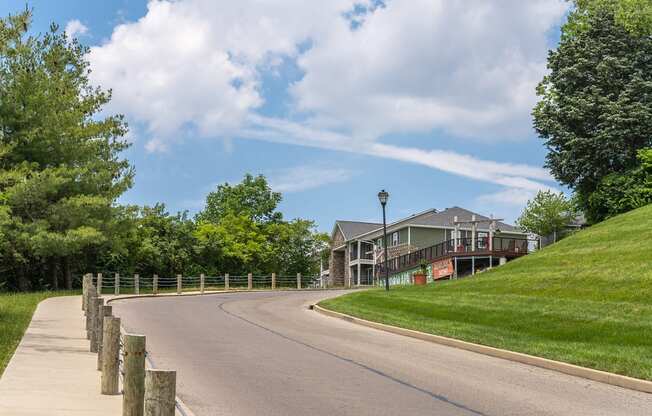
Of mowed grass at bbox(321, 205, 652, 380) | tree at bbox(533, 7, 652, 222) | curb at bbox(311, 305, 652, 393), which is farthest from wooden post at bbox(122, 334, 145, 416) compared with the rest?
tree at bbox(533, 7, 652, 222)

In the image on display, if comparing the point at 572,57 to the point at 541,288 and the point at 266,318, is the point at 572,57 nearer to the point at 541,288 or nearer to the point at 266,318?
the point at 541,288

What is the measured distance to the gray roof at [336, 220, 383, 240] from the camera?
8180cm

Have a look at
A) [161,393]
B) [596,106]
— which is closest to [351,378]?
[161,393]

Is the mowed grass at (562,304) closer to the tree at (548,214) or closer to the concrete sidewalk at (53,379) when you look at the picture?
the concrete sidewalk at (53,379)

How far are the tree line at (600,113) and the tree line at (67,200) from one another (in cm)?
2529

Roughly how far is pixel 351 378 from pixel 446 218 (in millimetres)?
62647

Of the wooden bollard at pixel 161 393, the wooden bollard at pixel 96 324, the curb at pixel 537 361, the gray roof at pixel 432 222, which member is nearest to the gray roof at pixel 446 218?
the gray roof at pixel 432 222

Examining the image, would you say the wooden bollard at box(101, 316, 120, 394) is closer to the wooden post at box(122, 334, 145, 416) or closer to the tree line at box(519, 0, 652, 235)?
the wooden post at box(122, 334, 145, 416)

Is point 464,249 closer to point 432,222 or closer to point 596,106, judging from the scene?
point 596,106

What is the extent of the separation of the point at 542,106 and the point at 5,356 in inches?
1787

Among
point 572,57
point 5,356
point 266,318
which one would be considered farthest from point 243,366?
point 572,57

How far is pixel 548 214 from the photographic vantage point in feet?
213

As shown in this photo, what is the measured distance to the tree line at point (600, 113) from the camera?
4666 centimetres

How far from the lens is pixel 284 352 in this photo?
1606 centimetres
